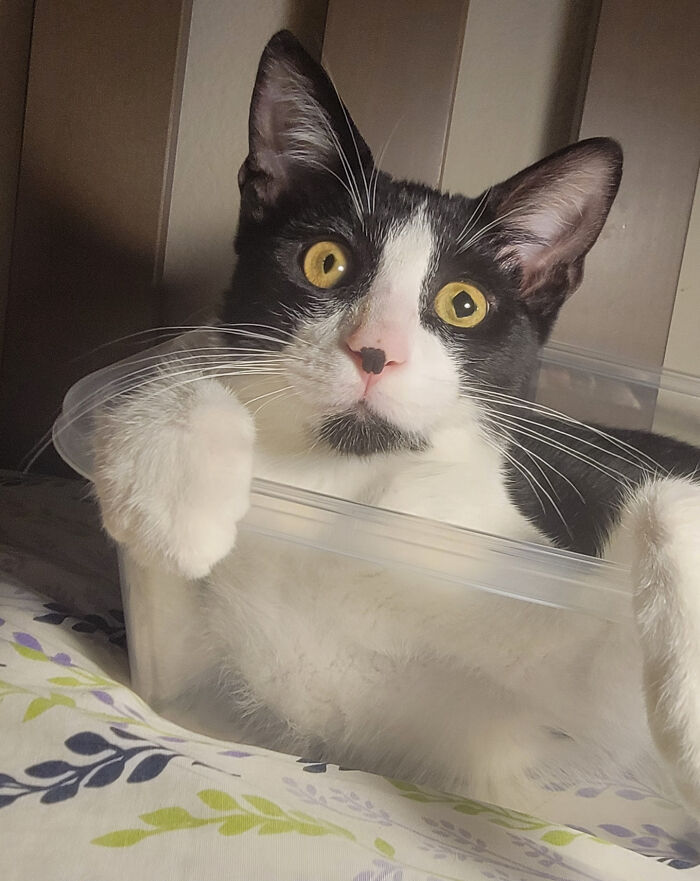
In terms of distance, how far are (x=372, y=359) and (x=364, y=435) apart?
0.08 metres

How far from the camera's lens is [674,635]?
456 millimetres

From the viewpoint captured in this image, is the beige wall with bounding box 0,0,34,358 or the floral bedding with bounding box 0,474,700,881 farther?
the beige wall with bounding box 0,0,34,358

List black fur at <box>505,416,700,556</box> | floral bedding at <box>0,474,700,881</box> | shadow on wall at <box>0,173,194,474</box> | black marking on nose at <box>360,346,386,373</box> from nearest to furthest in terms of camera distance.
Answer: floral bedding at <box>0,474,700,881</box>, black marking on nose at <box>360,346,386,373</box>, black fur at <box>505,416,700,556</box>, shadow on wall at <box>0,173,194,474</box>

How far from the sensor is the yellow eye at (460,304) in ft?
2.11

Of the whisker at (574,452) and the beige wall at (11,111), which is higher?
the beige wall at (11,111)

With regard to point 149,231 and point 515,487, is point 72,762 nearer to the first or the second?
point 515,487

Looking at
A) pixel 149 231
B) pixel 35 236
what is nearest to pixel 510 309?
pixel 149 231

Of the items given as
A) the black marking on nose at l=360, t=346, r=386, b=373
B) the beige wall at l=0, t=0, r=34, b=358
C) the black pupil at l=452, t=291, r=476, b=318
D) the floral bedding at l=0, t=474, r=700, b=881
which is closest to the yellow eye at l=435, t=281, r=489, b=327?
the black pupil at l=452, t=291, r=476, b=318

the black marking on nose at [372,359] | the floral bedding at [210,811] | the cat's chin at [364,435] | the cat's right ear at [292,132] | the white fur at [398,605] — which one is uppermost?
the cat's right ear at [292,132]

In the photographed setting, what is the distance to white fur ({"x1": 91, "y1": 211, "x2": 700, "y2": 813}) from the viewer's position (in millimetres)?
492

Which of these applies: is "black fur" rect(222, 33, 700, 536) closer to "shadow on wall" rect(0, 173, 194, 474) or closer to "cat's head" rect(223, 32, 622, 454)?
"cat's head" rect(223, 32, 622, 454)

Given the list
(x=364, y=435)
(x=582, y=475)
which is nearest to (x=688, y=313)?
(x=582, y=475)

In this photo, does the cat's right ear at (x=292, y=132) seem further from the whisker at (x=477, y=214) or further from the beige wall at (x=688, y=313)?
the beige wall at (x=688, y=313)

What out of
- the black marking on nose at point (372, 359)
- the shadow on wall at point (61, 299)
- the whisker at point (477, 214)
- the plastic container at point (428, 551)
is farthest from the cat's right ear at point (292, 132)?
the shadow on wall at point (61, 299)
